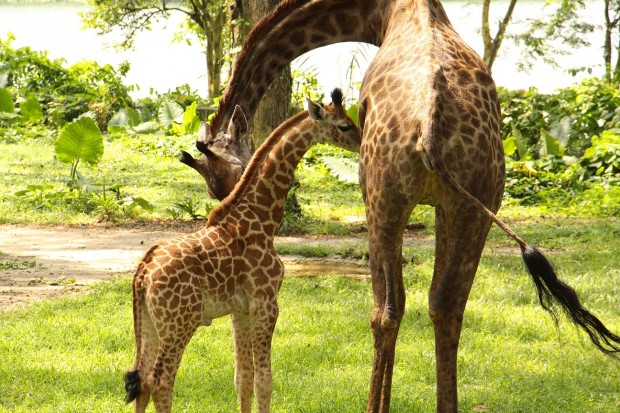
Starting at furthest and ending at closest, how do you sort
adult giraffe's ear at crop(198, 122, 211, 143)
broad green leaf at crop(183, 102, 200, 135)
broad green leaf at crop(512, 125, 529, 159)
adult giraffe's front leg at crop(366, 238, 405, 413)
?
1. broad green leaf at crop(183, 102, 200, 135)
2. broad green leaf at crop(512, 125, 529, 159)
3. adult giraffe's ear at crop(198, 122, 211, 143)
4. adult giraffe's front leg at crop(366, 238, 405, 413)

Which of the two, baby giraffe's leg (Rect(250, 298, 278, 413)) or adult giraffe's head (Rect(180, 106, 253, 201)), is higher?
adult giraffe's head (Rect(180, 106, 253, 201))

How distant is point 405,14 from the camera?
16.9 feet

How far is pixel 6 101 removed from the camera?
19.2 metres

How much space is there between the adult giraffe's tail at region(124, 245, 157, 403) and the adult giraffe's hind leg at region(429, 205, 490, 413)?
1571 millimetres

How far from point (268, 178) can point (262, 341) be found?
0.93 meters

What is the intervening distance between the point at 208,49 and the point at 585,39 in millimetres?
9697

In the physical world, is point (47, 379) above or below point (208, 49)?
below

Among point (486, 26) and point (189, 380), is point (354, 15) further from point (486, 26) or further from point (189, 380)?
point (486, 26)

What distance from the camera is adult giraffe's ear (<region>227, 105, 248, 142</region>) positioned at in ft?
17.4

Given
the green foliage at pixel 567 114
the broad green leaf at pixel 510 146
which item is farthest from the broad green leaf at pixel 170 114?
the broad green leaf at pixel 510 146

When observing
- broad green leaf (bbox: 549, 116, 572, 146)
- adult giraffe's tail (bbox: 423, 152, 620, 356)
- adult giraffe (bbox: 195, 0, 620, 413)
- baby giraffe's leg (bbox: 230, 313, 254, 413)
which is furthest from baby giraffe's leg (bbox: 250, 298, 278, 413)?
broad green leaf (bbox: 549, 116, 572, 146)

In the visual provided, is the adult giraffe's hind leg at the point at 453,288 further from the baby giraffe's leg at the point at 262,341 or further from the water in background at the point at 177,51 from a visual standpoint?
the water in background at the point at 177,51

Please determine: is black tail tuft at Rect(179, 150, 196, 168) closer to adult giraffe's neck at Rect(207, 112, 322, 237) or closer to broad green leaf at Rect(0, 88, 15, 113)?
adult giraffe's neck at Rect(207, 112, 322, 237)

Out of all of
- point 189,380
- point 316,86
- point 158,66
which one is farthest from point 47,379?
point 158,66
